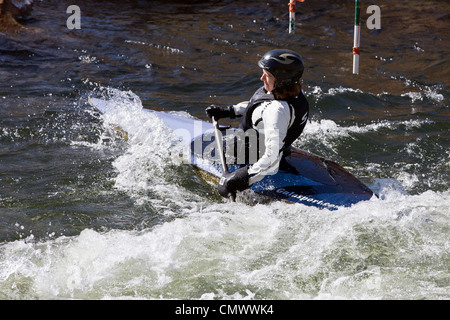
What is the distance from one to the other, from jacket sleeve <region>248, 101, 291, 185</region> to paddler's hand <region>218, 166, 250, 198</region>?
0.18 metres

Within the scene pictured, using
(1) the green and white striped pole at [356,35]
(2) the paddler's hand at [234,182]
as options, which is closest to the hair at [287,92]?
(2) the paddler's hand at [234,182]

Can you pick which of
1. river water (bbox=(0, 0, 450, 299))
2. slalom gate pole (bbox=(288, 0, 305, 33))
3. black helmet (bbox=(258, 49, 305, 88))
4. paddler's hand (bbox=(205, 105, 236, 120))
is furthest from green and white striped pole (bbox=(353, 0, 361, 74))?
black helmet (bbox=(258, 49, 305, 88))

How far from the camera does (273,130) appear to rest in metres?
4.34

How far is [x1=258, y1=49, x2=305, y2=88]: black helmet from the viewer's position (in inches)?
168

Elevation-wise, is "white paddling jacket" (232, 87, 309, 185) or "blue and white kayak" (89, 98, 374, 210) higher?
"white paddling jacket" (232, 87, 309, 185)

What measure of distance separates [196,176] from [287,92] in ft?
5.66

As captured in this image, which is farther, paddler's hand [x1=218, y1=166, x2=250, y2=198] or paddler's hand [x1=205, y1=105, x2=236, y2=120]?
paddler's hand [x1=205, y1=105, x2=236, y2=120]

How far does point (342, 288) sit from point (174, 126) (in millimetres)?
3029

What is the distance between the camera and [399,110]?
7.93 m

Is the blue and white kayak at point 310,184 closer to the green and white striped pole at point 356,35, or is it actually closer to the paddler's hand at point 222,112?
the paddler's hand at point 222,112

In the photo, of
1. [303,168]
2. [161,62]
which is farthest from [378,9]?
[303,168]

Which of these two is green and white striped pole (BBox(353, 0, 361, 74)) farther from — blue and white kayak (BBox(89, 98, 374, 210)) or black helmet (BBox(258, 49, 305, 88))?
black helmet (BBox(258, 49, 305, 88))

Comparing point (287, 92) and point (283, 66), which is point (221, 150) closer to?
point (287, 92)

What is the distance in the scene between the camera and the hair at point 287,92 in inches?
172
